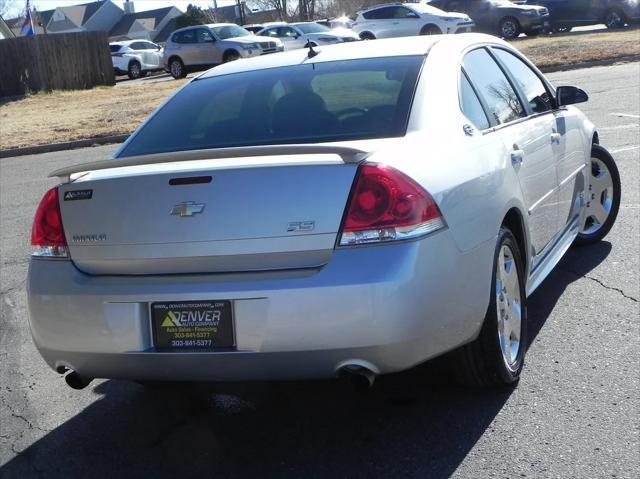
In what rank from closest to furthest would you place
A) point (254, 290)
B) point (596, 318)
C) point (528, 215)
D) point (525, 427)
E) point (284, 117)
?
point (254, 290) → point (525, 427) → point (284, 117) → point (528, 215) → point (596, 318)

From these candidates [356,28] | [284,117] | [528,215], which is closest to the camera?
[284,117]

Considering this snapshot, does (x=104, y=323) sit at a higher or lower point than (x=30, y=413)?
higher

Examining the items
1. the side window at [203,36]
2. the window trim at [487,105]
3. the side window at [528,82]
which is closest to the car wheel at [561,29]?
the side window at [203,36]

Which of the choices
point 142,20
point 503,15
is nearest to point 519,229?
point 503,15

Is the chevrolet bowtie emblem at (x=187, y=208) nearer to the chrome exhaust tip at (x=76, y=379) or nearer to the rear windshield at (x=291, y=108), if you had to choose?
the rear windshield at (x=291, y=108)

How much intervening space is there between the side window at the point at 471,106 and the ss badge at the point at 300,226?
1.22m

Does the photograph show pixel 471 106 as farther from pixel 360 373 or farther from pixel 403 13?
pixel 403 13

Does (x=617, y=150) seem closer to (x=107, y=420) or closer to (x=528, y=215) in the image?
(x=528, y=215)

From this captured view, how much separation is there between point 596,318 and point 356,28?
91.6ft

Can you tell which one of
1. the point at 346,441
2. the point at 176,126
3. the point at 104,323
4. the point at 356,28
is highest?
the point at 176,126

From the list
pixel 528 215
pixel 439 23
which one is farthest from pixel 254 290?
pixel 439 23

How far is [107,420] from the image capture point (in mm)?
4359

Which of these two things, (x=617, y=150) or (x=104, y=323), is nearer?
(x=104, y=323)

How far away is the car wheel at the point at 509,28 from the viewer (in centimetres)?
3108
